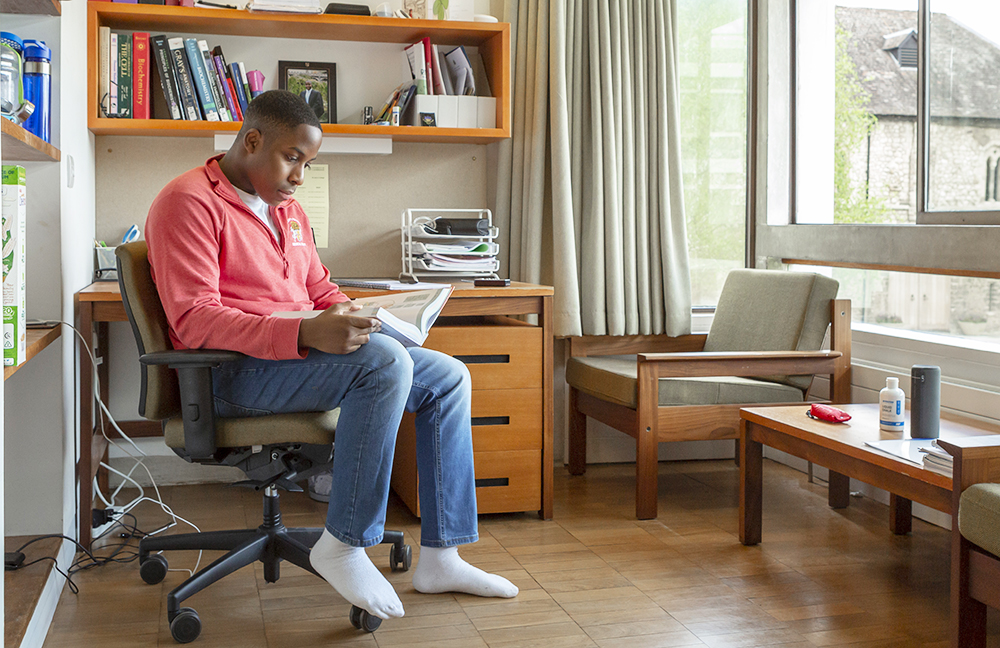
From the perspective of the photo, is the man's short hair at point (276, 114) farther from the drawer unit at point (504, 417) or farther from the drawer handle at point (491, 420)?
the drawer handle at point (491, 420)

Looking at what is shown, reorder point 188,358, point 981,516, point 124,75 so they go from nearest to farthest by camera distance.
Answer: point 981,516, point 188,358, point 124,75

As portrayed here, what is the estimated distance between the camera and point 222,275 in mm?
2031

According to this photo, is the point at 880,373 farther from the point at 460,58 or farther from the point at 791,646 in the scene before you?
the point at 460,58

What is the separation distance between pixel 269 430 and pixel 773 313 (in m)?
1.83

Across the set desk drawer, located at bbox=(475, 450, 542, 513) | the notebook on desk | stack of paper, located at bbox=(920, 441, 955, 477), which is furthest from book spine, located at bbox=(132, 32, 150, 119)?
stack of paper, located at bbox=(920, 441, 955, 477)

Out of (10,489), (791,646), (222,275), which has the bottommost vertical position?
(791,646)

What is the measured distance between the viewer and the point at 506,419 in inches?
109

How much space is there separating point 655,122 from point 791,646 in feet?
6.50

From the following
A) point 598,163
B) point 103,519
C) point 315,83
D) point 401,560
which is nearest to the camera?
point 401,560

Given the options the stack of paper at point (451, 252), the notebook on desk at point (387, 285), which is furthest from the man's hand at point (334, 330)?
the stack of paper at point (451, 252)

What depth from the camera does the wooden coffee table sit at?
192 centimetres

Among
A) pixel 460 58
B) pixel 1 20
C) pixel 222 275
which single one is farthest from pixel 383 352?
pixel 460 58

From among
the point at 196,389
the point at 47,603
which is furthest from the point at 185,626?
the point at 196,389

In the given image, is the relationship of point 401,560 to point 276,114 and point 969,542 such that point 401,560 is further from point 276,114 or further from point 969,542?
point 969,542
